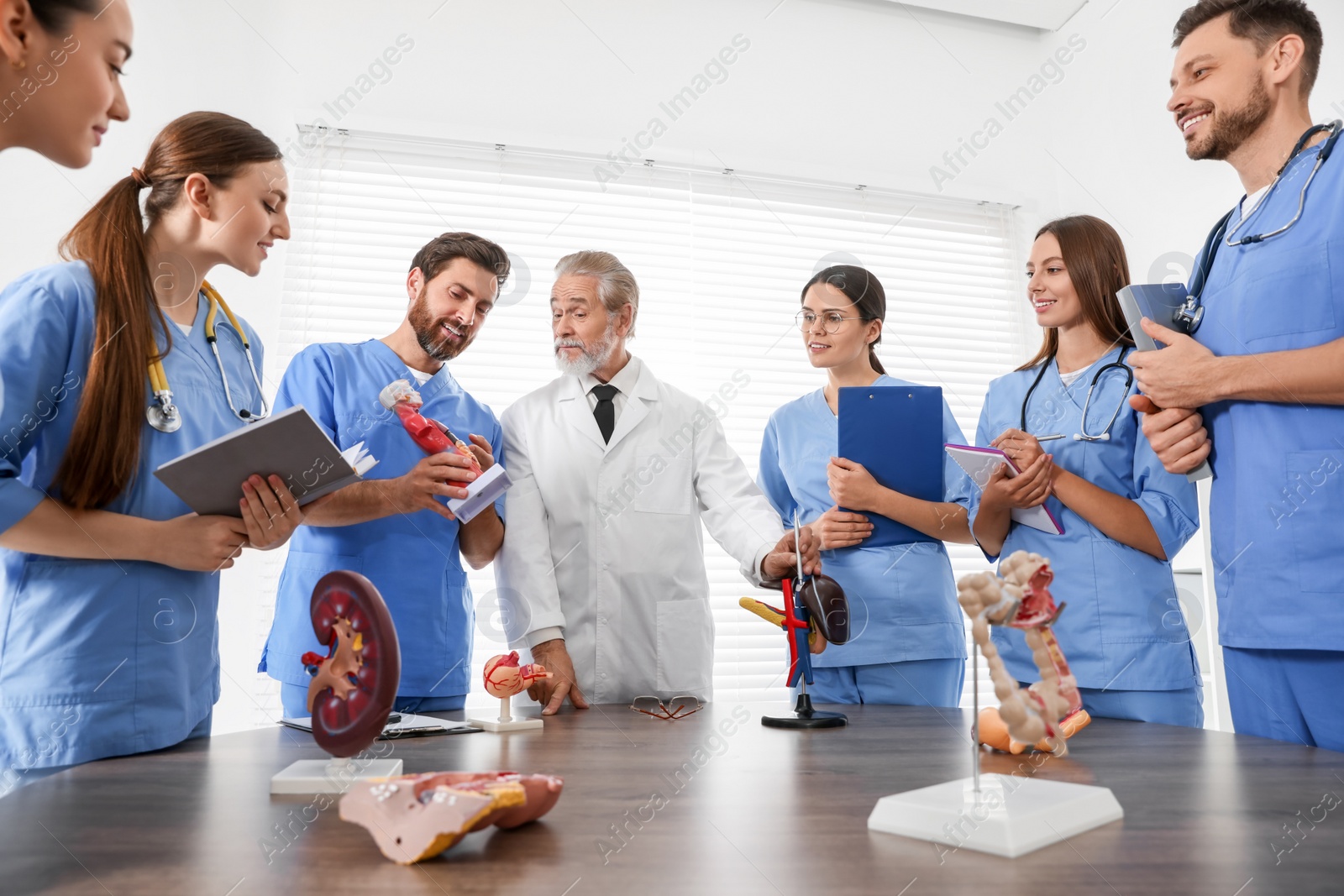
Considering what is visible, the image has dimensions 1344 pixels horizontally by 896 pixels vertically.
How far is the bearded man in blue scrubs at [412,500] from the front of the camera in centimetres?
193

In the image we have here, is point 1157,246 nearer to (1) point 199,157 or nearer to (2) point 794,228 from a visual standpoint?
(2) point 794,228

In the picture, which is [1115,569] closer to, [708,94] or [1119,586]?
[1119,586]

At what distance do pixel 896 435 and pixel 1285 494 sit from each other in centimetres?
79

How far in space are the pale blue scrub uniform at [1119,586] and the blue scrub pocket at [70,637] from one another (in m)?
1.65

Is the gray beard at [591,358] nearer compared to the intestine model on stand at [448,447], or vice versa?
the intestine model on stand at [448,447]

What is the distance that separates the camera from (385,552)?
80.4 inches

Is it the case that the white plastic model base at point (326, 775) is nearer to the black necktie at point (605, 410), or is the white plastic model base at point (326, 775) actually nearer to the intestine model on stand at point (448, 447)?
the intestine model on stand at point (448, 447)

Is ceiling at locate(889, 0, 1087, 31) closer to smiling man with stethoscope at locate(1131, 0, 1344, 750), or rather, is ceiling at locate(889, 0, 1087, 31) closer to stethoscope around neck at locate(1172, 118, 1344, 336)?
smiling man with stethoscope at locate(1131, 0, 1344, 750)

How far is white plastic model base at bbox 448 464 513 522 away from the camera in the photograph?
5.94 ft

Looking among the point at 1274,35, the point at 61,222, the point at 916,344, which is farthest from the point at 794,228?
the point at 61,222

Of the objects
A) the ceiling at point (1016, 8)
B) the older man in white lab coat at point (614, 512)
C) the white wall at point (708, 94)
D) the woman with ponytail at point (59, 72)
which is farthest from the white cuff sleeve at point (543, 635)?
the ceiling at point (1016, 8)

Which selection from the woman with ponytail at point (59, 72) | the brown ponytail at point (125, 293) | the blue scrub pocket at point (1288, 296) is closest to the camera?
the woman with ponytail at point (59, 72)

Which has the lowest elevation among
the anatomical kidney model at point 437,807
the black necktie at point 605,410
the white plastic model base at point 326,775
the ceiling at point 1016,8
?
the white plastic model base at point 326,775

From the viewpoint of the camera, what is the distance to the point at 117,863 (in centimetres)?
76
